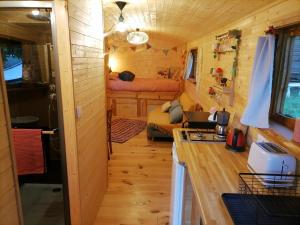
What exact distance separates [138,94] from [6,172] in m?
5.70

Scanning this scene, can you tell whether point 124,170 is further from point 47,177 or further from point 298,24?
point 298,24

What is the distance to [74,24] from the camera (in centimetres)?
182

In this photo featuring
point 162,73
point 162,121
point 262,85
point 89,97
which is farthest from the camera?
point 162,73

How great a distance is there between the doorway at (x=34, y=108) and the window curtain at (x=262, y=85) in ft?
5.55

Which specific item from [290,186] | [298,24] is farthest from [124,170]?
→ [298,24]

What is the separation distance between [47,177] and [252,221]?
102 inches

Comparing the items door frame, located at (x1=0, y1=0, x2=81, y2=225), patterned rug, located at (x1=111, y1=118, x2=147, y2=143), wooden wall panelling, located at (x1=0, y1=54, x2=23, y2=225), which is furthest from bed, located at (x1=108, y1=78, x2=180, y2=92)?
wooden wall panelling, located at (x1=0, y1=54, x2=23, y2=225)

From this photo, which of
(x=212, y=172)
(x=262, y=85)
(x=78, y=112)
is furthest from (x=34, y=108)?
(x=262, y=85)

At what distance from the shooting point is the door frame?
165 cm

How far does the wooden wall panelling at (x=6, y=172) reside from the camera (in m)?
1.18

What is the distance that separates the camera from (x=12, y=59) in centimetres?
261

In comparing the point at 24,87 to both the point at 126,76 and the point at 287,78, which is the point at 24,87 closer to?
the point at 287,78

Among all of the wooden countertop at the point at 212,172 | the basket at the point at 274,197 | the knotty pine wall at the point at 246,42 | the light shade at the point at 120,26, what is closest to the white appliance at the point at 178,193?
the wooden countertop at the point at 212,172

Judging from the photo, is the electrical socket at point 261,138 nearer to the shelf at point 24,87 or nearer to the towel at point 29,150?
the towel at point 29,150
